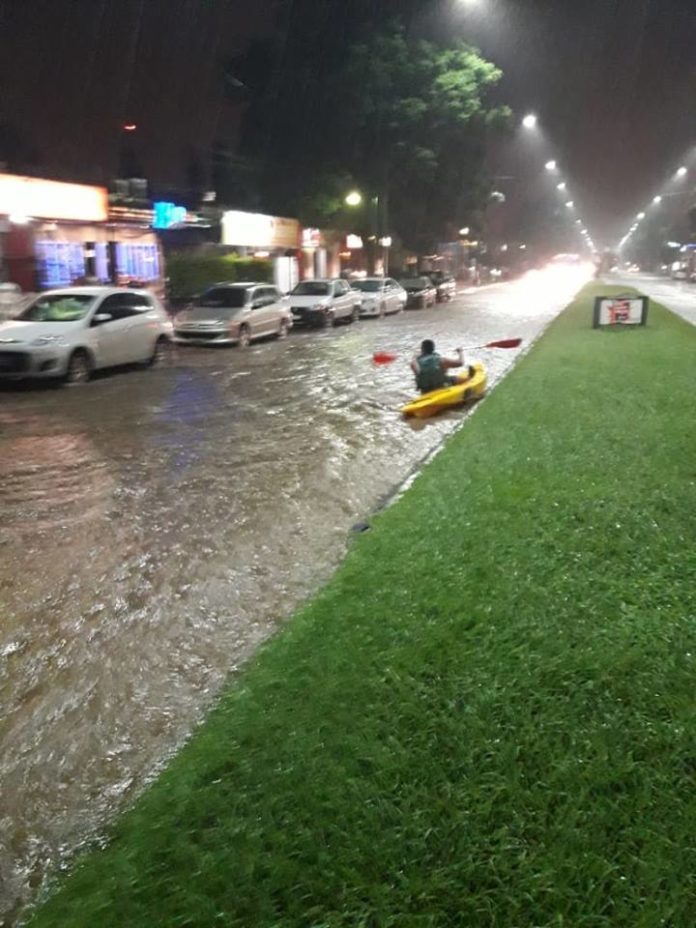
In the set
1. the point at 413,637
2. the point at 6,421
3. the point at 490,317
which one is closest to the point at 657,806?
the point at 413,637

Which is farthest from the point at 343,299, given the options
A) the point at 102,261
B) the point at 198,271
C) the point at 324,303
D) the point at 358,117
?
the point at 358,117

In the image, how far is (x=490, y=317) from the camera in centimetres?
3253

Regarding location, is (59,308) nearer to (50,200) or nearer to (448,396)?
(448,396)

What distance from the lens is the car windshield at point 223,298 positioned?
23625mm

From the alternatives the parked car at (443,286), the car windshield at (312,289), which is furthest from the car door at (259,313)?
the parked car at (443,286)

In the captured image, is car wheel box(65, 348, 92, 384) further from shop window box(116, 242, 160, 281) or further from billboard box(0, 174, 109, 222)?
shop window box(116, 242, 160, 281)

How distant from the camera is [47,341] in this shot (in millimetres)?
15133

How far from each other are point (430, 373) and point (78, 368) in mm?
6289

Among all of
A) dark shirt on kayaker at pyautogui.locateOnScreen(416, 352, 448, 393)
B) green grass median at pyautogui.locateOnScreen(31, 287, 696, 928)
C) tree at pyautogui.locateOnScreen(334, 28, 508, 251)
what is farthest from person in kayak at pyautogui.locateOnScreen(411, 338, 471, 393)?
tree at pyautogui.locateOnScreen(334, 28, 508, 251)

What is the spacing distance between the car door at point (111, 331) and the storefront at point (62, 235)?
749cm

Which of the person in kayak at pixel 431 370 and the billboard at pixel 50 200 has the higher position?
the billboard at pixel 50 200

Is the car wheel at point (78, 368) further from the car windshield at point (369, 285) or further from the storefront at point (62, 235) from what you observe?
the car windshield at point (369, 285)

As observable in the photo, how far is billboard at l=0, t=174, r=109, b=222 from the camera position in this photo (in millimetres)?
22703

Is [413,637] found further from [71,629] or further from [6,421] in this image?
[6,421]
